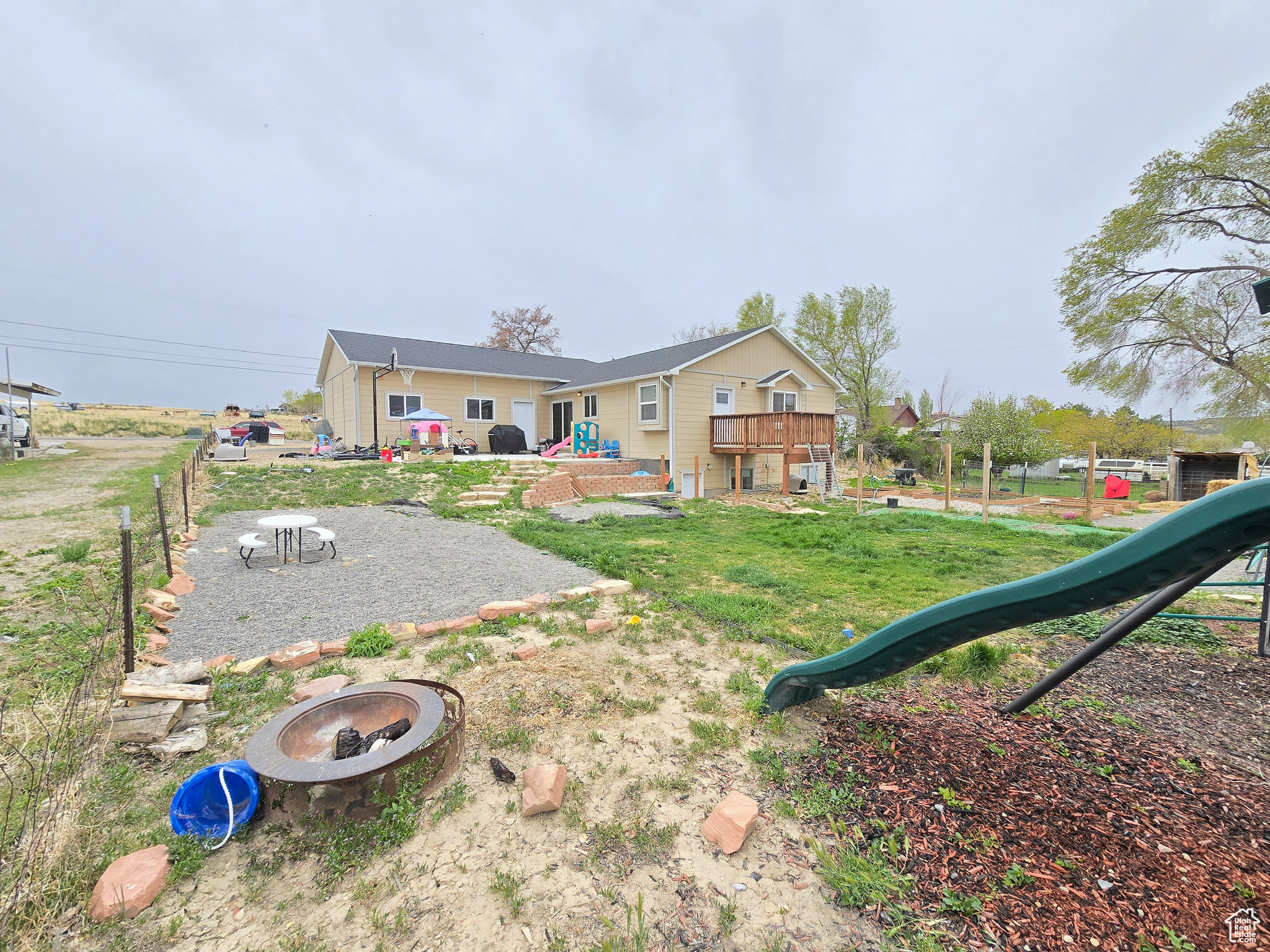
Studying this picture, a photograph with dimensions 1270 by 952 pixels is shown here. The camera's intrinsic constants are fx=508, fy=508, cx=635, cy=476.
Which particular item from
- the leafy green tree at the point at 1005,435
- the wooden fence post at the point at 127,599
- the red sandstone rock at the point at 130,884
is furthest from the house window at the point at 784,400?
the red sandstone rock at the point at 130,884

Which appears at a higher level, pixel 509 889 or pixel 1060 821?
pixel 1060 821

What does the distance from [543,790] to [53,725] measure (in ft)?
8.47

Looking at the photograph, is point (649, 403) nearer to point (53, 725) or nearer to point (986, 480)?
point (986, 480)

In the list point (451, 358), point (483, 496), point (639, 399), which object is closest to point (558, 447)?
point (639, 399)

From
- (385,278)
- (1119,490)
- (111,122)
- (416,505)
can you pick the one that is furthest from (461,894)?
(385,278)

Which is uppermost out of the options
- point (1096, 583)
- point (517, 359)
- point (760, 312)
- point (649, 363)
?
point (760, 312)

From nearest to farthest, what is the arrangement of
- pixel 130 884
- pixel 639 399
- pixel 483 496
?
pixel 130 884
pixel 483 496
pixel 639 399

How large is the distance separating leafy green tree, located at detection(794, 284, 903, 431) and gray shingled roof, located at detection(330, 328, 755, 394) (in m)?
12.0

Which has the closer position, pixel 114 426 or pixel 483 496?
pixel 483 496

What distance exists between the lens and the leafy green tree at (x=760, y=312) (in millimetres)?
31312

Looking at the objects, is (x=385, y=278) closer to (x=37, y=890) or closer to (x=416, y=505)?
(x=416, y=505)

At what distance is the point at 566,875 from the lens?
1.86 metres

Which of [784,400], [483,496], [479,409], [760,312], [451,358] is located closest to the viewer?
[483,496]

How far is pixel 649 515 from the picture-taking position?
10.5 meters
